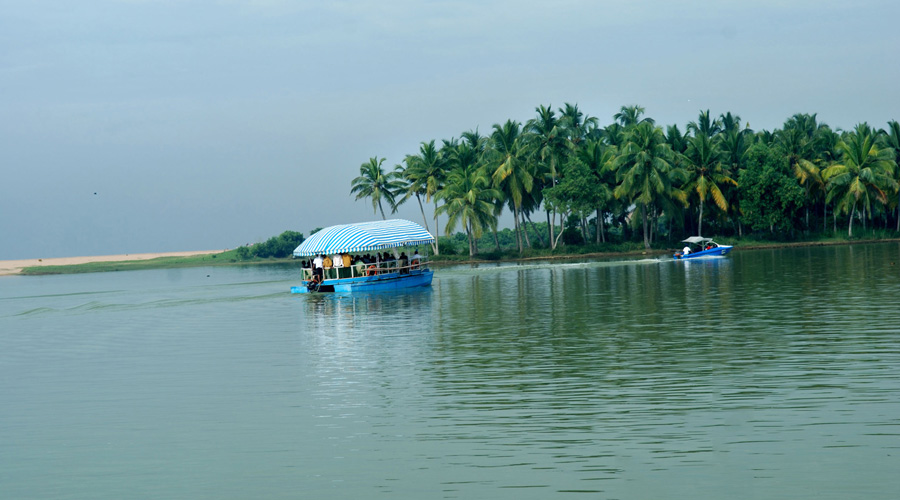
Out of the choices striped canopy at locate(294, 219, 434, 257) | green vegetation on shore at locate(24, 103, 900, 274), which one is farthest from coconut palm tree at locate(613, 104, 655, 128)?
striped canopy at locate(294, 219, 434, 257)

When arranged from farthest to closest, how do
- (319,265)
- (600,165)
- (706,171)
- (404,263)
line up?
(600,165)
(706,171)
(404,263)
(319,265)

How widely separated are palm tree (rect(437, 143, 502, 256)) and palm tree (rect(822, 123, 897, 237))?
30732mm

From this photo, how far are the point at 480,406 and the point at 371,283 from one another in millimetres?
32344

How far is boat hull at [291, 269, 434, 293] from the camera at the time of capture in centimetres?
4559

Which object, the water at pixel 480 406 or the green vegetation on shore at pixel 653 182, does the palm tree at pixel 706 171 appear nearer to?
the green vegetation on shore at pixel 653 182

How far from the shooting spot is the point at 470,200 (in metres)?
78.5

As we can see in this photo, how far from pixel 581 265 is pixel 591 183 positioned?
1715 cm

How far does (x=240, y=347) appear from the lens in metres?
23.9

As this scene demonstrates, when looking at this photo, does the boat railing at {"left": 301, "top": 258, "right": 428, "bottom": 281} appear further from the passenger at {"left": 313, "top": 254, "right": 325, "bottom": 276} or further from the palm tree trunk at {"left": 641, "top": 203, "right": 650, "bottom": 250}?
the palm tree trunk at {"left": 641, "top": 203, "right": 650, "bottom": 250}

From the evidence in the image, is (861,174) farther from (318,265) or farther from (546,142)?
(318,265)

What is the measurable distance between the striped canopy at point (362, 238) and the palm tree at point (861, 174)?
151ft

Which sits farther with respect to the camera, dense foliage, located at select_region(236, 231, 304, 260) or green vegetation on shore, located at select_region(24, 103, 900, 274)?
dense foliage, located at select_region(236, 231, 304, 260)

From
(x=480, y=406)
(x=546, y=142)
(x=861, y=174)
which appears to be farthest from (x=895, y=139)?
(x=480, y=406)

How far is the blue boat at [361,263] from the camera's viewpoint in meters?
45.3
